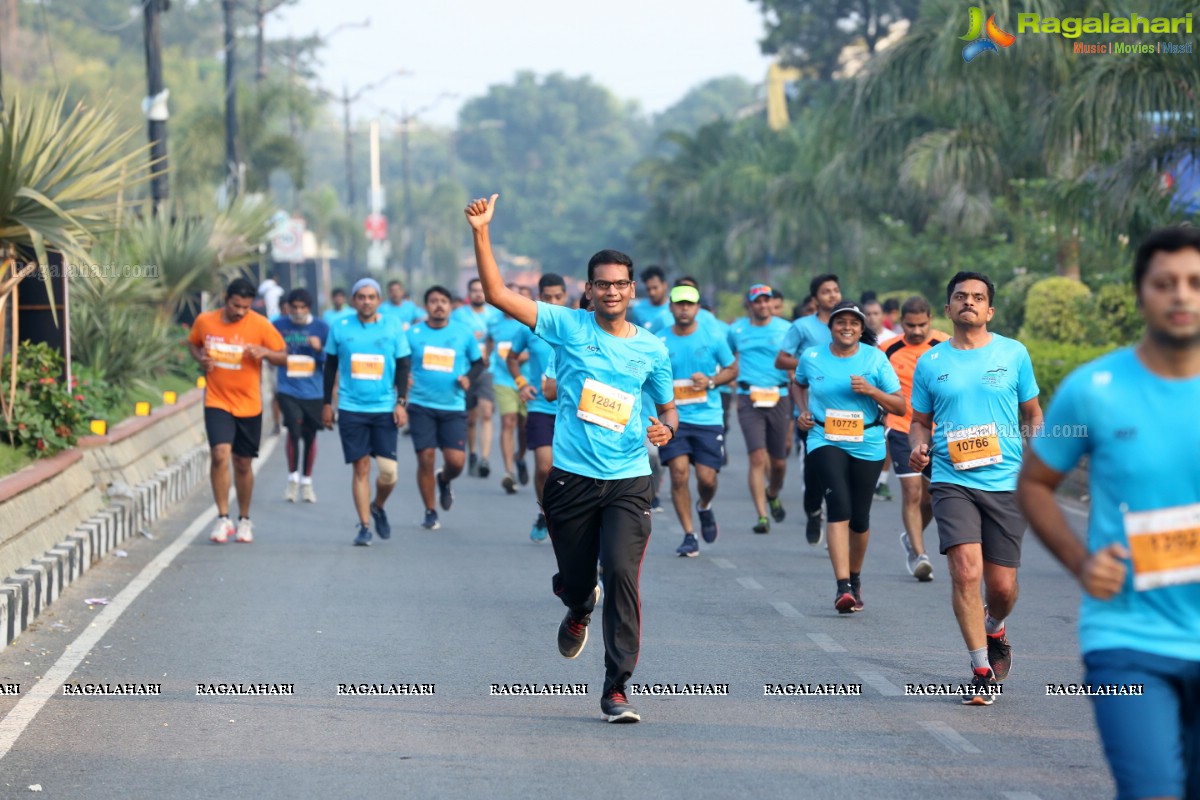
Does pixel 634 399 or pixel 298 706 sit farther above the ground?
pixel 634 399

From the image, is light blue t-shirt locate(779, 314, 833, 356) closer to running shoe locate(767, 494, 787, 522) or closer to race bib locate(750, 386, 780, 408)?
race bib locate(750, 386, 780, 408)

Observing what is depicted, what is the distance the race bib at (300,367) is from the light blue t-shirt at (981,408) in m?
10.0

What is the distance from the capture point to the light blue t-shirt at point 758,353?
15234 millimetres

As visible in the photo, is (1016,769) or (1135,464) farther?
(1016,769)

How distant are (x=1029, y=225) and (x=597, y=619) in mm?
19933

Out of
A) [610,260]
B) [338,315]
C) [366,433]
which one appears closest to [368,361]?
[366,433]

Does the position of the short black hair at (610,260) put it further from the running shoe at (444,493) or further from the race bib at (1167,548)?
the running shoe at (444,493)

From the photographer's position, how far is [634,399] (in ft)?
25.5

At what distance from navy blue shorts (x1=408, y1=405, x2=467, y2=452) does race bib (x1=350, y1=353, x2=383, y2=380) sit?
1.29 metres

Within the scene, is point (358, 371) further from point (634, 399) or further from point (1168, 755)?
point (1168, 755)

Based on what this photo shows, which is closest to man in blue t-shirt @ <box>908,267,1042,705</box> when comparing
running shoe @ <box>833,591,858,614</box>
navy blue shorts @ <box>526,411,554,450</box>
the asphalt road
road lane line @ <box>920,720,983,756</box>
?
the asphalt road

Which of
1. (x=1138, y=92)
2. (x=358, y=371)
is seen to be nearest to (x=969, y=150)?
(x=1138, y=92)

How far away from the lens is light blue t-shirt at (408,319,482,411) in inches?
599

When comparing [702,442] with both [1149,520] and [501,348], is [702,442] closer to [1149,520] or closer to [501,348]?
[501,348]
